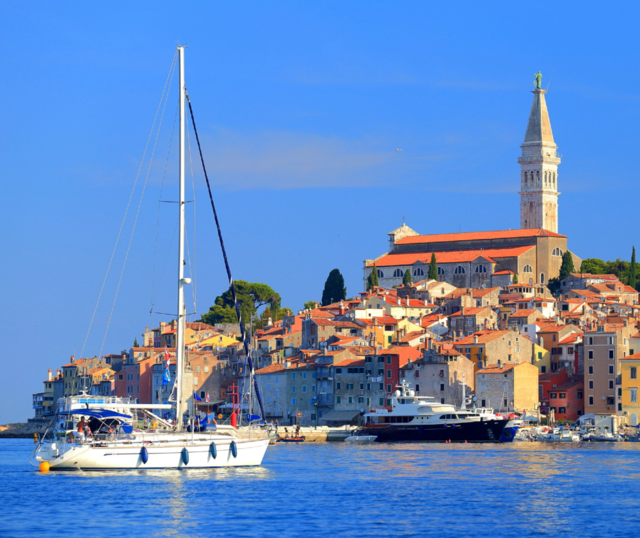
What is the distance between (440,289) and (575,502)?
8270 cm

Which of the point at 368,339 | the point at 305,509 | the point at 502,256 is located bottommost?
the point at 305,509

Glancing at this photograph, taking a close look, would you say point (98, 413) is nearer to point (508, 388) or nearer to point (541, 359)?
point (508, 388)

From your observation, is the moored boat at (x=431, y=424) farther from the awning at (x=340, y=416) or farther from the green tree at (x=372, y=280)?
the green tree at (x=372, y=280)

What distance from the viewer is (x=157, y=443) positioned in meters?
39.8

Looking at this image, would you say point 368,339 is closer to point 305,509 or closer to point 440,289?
point 440,289

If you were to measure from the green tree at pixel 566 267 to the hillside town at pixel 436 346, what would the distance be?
14 centimetres

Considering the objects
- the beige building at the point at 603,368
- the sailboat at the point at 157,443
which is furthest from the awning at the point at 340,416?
the sailboat at the point at 157,443

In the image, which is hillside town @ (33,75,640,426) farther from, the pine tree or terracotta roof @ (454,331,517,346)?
the pine tree

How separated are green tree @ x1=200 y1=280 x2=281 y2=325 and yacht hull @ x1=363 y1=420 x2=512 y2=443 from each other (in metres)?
51.0

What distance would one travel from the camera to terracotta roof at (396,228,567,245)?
416 feet

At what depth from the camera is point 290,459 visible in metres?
54.3

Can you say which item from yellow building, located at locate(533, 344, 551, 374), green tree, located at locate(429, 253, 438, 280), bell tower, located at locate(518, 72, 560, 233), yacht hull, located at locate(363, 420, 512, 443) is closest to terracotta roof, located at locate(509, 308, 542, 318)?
yellow building, located at locate(533, 344, 551, 374)

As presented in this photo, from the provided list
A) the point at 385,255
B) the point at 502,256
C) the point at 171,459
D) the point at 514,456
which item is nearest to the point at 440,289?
the point at 502,256

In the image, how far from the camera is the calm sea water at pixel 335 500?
30.9 m
